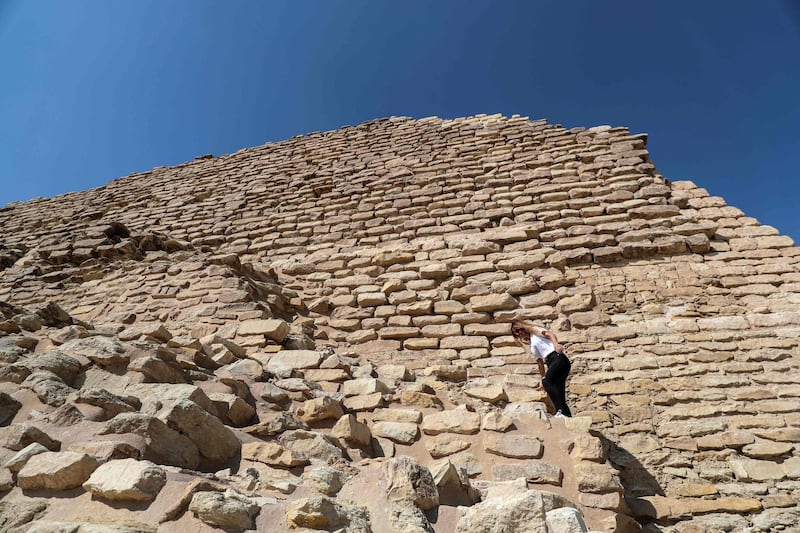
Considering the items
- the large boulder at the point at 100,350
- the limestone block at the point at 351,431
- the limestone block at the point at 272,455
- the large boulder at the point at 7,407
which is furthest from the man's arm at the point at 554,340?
the large boulder at the point at 7,407

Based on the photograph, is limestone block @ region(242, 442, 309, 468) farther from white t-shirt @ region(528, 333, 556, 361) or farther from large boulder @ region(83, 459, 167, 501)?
white t-shirt @ region(528, 333, 556, 361)

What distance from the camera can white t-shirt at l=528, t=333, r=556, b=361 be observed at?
3.97 metres

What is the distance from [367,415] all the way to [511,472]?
1090 mm

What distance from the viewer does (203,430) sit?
236 centimetres

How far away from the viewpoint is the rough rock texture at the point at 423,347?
211 centimetres

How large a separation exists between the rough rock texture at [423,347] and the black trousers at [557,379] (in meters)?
0.12

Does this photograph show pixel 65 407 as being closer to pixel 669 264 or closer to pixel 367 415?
pixel 367 415

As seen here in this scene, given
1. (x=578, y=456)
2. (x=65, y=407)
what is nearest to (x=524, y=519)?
(x=578, y=456)

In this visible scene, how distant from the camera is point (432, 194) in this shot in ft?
21.6

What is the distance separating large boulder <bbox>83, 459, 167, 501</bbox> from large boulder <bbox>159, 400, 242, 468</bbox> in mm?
423

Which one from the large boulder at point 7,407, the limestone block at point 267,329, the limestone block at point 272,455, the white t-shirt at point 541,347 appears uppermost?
the limestone block at point 267,329

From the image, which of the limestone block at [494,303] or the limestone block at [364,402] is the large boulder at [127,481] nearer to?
the limestone block at [364,402]

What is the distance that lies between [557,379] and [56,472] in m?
3.24

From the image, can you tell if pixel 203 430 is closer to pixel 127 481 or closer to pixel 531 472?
pixel 127 481
